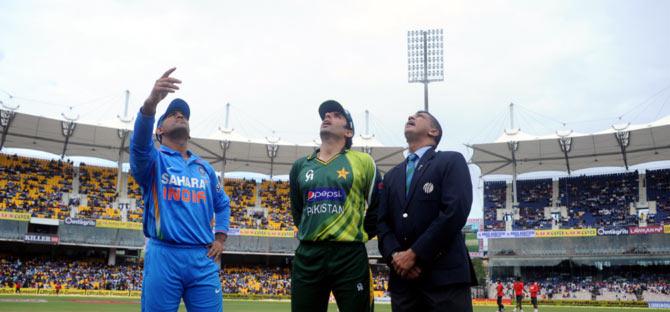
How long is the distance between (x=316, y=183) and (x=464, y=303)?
1548mm

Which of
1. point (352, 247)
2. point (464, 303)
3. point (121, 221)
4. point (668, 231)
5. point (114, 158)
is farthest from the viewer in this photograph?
point (114, 158)

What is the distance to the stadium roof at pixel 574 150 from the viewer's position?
41281 mm

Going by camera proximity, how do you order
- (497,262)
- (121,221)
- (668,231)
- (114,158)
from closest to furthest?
(668,231)
(121,221)
(497,262)
(114,158)

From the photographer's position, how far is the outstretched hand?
4184 mm

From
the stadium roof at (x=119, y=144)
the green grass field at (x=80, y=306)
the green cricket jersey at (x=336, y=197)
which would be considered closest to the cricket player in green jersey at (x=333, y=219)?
the green cricket jersey at (x=336, y=197)

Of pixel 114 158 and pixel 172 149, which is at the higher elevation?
pixel 114 158

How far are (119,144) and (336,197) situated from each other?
4484 cm

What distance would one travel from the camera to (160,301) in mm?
4301

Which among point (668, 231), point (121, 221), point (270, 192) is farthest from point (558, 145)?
point (121, 221)

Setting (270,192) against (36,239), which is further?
(270,192)

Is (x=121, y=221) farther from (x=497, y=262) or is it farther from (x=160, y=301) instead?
(x=160, y=301)

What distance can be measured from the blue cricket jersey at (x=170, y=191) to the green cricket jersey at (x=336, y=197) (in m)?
0.80

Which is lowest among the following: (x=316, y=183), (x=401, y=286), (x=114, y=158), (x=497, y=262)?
(x=497, y=262)

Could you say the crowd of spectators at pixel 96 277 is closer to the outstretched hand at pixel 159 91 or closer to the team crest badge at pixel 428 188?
the team crest badge at pixel 428 188
